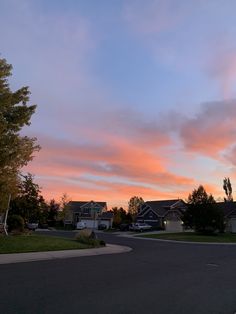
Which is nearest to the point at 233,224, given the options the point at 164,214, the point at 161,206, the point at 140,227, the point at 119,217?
the point at 140,227

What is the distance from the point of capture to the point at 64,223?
109312 mm

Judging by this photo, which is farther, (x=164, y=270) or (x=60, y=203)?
(x=60, y=203)

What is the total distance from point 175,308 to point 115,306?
1340 mm

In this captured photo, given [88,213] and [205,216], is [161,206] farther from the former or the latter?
[205,216]

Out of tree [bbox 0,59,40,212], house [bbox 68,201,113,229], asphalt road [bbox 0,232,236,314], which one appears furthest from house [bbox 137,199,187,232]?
asphalt road [bbox 0,232,236,314]

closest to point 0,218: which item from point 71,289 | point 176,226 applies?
point 71,289

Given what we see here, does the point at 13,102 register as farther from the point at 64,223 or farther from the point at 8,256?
the point at 64,223

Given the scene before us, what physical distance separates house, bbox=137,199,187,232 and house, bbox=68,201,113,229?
1464 cm

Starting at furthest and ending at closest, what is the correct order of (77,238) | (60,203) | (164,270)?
(60,203) < (77,238) < (164,270)

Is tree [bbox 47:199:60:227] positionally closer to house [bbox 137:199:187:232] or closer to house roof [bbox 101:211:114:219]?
house roof [bbox 101:211:114:219]

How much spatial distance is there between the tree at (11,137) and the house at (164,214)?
5880 centimetres

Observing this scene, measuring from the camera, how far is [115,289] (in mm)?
11945

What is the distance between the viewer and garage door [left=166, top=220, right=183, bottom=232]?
265ft

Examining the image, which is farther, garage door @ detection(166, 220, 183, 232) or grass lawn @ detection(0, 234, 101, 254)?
garage door @ detection(166, 220, 183, 232)
